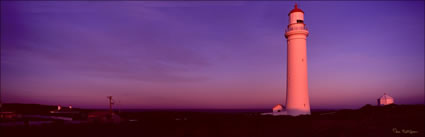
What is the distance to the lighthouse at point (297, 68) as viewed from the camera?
31.9 meters

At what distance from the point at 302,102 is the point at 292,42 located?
683cm

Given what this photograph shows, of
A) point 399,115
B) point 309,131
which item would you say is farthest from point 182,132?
point 399,115

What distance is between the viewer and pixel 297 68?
32.3 m

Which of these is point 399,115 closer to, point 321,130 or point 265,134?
point 321,130

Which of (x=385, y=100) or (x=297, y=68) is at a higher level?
(x=297, y=68)

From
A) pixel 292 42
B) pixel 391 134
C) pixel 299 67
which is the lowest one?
pixel 391 134

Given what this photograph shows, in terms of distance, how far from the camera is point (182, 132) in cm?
2291

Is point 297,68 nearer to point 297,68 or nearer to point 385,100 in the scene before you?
point 297,68

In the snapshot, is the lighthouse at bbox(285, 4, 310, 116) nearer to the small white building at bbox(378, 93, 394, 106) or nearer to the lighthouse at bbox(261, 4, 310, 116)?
the lighthouse at bbox(261, 4, 310, 116)

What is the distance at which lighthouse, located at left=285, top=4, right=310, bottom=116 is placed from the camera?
31922mm

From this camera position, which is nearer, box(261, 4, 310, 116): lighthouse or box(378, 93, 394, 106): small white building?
box(261, 4, 310, 116): lighthouse

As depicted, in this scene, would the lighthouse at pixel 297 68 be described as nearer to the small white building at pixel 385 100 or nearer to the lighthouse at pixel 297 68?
the lighthouse at pixel 297 68

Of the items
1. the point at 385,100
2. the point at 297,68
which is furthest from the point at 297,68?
the point at 385,100

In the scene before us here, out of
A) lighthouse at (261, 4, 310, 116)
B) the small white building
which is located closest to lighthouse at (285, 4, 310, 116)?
lighthouse at (261, 4, 310, 116)
